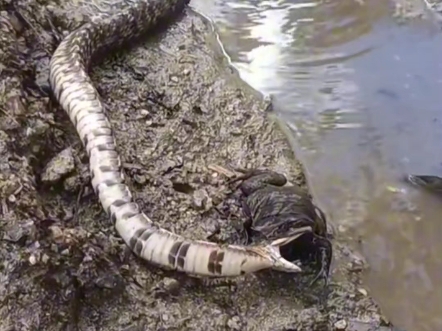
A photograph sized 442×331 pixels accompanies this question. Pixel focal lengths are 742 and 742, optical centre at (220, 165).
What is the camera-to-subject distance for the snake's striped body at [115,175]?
9.84 ft

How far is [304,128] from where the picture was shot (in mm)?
4320

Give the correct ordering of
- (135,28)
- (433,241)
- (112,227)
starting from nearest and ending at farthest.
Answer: (112,227)
(433,241)
(135,28)

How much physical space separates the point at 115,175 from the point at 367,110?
172cm

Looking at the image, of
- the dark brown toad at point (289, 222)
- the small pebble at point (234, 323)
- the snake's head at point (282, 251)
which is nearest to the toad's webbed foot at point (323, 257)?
the dark brown toad at point (289, 222)

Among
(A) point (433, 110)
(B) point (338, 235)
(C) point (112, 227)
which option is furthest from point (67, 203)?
(A) point (433, 110)

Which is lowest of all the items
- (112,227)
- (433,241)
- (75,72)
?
(433,241)

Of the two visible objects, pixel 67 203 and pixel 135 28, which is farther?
pixel 135 28

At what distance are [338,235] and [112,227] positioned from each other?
1124 millimetres

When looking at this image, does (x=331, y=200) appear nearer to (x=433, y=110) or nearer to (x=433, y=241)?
(x=433, y=241)

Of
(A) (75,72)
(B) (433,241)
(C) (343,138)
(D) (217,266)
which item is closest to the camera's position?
(D) (217,266)

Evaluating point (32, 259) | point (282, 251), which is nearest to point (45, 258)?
point (32, 259)

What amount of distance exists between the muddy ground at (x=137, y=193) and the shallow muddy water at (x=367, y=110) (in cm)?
14

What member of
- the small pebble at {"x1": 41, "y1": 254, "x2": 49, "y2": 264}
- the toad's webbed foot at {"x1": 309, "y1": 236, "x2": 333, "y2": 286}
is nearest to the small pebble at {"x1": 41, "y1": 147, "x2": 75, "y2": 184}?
the small pebble at {"x1": 41, "y1": 254, "x2": 49, "y2": 264}

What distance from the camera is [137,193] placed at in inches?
142
